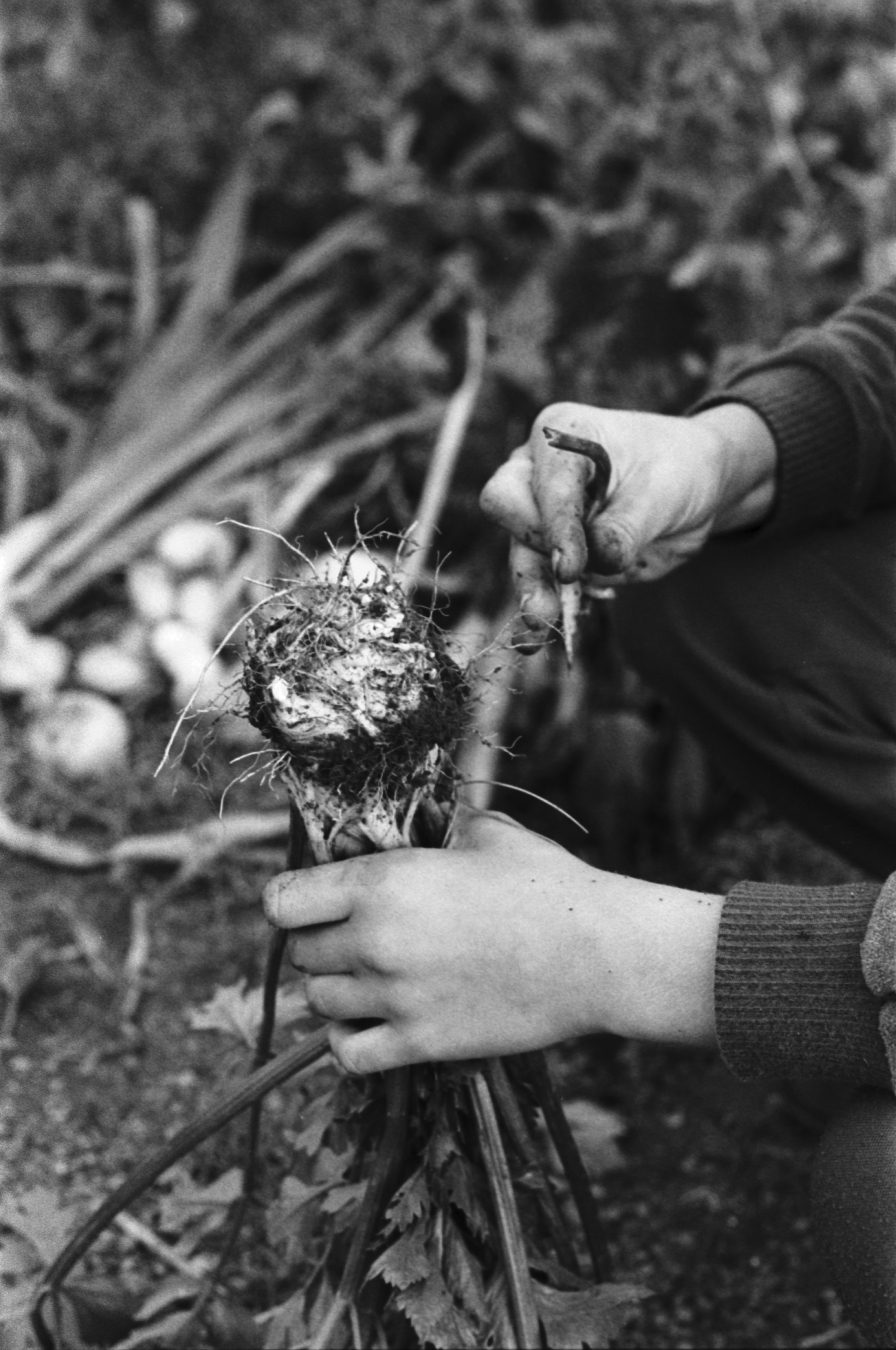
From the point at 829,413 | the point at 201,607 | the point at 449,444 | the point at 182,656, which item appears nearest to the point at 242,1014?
the point at 829,413

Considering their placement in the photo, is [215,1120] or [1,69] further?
[1,69]

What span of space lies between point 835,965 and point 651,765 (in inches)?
42.6

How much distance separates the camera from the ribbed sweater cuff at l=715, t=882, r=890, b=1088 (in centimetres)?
109

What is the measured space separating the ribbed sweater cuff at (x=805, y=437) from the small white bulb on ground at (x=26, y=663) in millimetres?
1297

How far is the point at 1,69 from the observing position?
3.21 m

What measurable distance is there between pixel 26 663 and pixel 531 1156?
1.43m

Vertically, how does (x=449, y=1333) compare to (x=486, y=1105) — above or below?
below

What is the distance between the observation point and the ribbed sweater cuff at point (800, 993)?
1095mm

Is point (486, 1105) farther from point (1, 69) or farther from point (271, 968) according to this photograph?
point (1, 69)

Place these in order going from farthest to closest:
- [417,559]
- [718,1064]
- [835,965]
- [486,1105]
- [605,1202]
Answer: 1. [417,559]
2. [718,1064]
3. [605,1202]
4. [486,1105]
5. [835,965]

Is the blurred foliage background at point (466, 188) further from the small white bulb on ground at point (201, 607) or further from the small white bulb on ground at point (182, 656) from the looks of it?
the small white bulb on ground at point (182, 656)

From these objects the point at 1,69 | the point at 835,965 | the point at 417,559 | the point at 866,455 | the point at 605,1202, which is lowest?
the point at 605,1202

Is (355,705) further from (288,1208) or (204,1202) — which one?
(204,1202)

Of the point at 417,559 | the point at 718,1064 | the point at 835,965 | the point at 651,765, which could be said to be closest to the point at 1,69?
the point at 417,559
